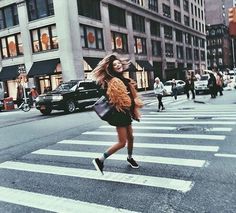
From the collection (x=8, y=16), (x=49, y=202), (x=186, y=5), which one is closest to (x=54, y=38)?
(x=8, y=16)

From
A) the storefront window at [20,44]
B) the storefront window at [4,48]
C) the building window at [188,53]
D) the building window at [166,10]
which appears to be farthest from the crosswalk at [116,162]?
the building window at [188,53]

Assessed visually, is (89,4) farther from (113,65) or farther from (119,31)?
(113,65)

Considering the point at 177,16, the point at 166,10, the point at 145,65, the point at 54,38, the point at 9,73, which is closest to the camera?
the point at 54,38

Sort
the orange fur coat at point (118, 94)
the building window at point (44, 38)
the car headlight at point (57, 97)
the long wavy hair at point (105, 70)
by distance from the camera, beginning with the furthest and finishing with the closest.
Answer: the building window at point (44, 38)
the car headlight at point (57, 97)
the long wavy hair at point (105, 70)
the orange fur coat at point (118, 94)

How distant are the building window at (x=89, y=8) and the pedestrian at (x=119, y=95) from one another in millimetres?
30513

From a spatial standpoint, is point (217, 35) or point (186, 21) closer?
point (186, 21)

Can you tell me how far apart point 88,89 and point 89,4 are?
19068mm

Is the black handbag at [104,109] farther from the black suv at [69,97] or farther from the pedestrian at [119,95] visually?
the black suv at [69,97]

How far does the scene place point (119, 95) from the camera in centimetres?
549

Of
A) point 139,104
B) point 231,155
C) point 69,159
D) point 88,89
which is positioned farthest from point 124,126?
point 88,89

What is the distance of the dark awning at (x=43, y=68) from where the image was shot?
3334 centimetres

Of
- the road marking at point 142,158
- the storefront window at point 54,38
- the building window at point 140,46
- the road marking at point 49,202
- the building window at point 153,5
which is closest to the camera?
the road marking at point 49,202

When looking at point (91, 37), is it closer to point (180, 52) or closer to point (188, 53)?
point (180, 52)

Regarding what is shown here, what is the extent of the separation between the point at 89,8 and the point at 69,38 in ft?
19.6
